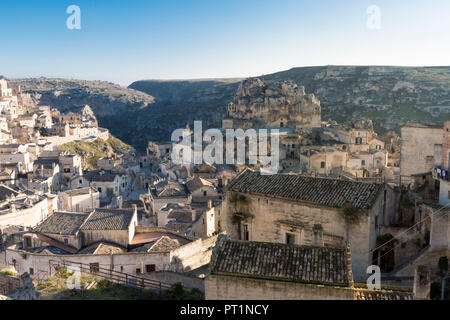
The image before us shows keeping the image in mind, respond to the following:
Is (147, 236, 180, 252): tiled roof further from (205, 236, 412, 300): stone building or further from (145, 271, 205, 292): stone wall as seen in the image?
(205, 236, 412, 300): stone building

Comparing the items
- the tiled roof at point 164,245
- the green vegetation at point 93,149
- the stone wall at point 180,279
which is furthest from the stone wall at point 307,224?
the green vegetation at point 93,149

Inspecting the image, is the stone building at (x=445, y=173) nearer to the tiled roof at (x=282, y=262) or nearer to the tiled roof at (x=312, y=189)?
the tiled roof at (x=312, y=189)

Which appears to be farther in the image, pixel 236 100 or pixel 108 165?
pixel 236 100

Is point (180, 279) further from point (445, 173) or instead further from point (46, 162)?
point (46, 162)

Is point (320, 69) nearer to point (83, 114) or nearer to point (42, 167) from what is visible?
point (83, 114)
